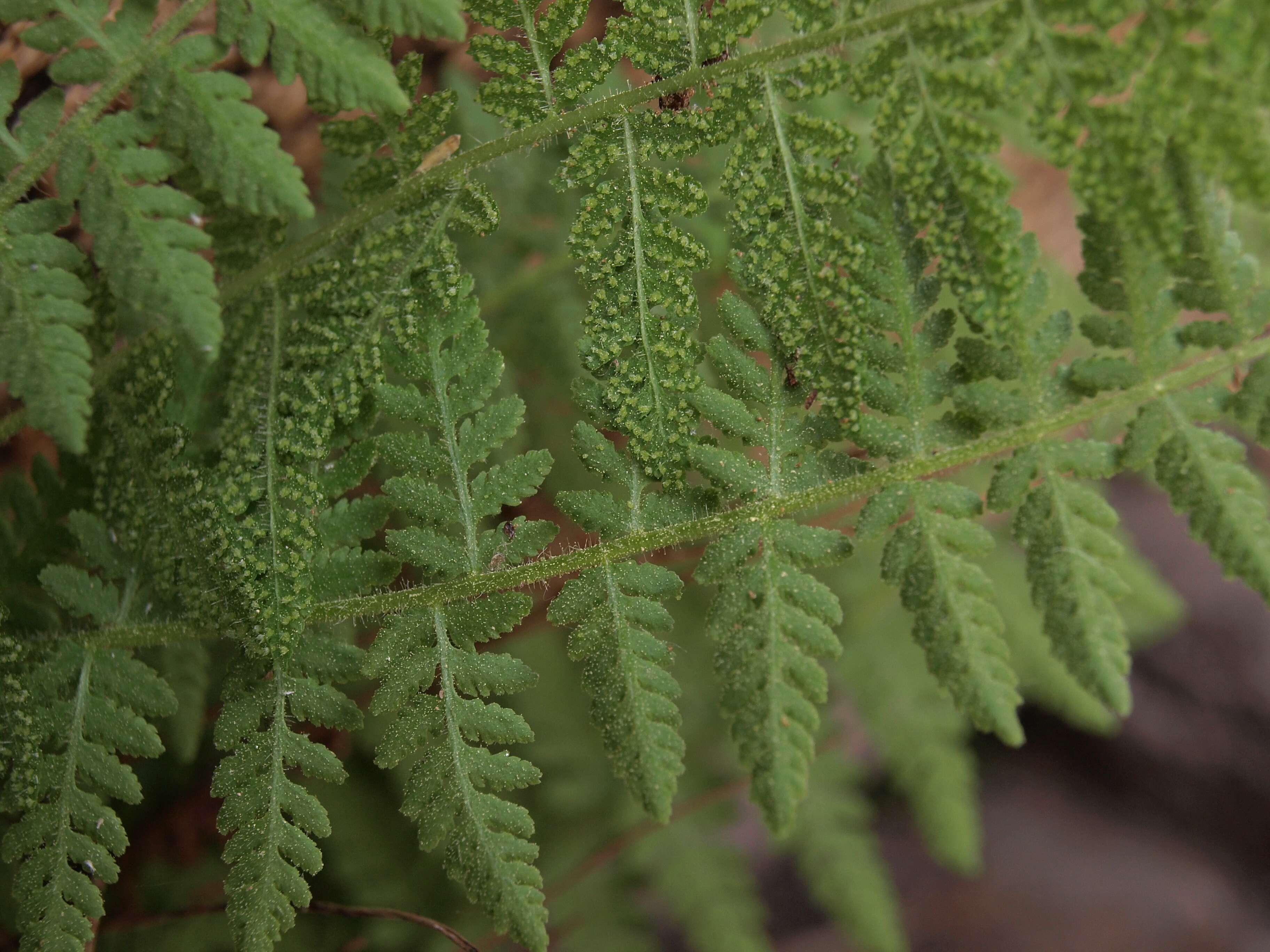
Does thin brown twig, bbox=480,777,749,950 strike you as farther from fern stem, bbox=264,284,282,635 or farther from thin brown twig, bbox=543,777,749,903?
fern stem, bbox=264,284,282,635

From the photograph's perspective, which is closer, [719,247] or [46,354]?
[46,354]

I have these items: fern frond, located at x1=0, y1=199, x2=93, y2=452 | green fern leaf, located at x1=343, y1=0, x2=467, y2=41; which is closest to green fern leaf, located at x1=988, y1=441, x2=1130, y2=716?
green fern leaf, located at x1=343, y1=0, x2=467, y2=41

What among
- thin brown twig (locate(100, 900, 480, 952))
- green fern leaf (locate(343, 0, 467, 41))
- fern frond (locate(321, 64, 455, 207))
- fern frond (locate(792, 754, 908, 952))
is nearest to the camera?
green fern leaf (locate(343, 0, 467, 41))

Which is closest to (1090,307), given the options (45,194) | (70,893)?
(45,194)

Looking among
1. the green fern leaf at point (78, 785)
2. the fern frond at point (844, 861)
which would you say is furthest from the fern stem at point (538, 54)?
the fern frond at point (844, 861)

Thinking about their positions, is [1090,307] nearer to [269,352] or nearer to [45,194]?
[269,352]

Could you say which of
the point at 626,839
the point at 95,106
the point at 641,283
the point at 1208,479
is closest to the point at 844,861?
the point at 626,839
